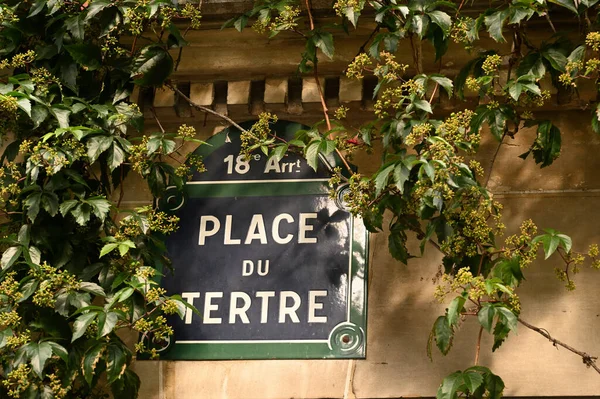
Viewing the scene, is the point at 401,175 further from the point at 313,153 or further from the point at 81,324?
the point at 81,324

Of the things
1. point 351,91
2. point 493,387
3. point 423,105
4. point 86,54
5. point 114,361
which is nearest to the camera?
point 493,387

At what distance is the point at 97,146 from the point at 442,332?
1.78 m

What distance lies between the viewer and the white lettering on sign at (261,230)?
310 inches

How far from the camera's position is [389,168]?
7.33m

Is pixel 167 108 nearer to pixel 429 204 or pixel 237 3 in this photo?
pixel 237 3

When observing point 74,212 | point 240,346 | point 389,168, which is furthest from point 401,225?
point 74,212

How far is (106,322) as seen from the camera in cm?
725

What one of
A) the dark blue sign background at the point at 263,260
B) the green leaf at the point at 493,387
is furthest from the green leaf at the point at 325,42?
the green leaf at the point at 493,387

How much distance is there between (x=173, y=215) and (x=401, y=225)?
114 cm

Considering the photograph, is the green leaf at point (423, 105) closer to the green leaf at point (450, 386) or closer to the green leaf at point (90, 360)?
the green leaf at point (450, 386)

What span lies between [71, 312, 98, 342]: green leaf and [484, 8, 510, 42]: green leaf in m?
2.13

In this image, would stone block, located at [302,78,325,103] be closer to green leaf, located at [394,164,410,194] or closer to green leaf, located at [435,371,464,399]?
green leaf, located at [394,164,410,194]

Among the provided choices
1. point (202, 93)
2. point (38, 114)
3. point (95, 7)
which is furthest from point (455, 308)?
point (95, 7)

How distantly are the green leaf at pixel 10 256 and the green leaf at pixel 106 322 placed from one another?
514 mm
